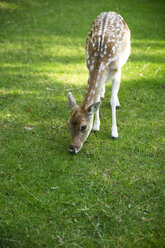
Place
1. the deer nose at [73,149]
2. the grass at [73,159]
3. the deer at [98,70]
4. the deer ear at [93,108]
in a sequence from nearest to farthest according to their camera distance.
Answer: the grass at [73,159] < the deer ear at [93,108] < the deer at [98,70] < the deer nose at [73,149]

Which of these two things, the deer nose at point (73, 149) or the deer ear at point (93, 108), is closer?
the deer ear at point (93, 108)

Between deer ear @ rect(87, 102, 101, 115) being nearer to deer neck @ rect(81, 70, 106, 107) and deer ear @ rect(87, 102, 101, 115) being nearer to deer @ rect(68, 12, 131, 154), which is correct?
deer @ rect(68, 12, 131, 154)

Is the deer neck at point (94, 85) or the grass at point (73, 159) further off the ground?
the deer neck at point (94, 85)

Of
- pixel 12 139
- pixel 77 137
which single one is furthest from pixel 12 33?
pixel 77 137

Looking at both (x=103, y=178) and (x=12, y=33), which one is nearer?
(x=103, y=178)

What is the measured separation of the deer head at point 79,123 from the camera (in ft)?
12.6

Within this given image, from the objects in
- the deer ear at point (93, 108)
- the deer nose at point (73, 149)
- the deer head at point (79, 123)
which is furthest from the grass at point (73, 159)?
the deer ear at point (93, 108)

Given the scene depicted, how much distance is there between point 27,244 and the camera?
2.88 metres

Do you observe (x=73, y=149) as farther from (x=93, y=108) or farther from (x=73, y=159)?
(x=93, y=108)

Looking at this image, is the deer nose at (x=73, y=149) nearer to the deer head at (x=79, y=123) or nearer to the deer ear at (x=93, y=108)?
the deer head at (x=79, y=123)

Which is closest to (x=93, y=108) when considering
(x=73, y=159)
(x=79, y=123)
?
(x=79, y=123)

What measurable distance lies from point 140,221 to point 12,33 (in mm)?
8770

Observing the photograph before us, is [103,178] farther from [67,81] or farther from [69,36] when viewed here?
[69,36]

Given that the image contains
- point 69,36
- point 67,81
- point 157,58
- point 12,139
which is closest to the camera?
point 12,139
